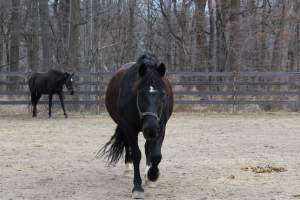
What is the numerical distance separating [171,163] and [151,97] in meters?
3.01

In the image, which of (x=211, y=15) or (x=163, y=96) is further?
(x=211, y=15)

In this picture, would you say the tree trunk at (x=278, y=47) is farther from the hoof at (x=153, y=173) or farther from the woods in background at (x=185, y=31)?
the hoof at (x=153, y=173)

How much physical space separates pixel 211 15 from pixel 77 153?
59.7 ft

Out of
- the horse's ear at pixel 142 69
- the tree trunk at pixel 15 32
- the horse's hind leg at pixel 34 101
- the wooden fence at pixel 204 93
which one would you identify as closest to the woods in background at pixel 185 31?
the tree trunk at pixel 15 32

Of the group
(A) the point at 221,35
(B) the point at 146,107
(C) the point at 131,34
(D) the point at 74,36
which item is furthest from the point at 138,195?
(C) the point at 131,34

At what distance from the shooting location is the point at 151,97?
5.52 m

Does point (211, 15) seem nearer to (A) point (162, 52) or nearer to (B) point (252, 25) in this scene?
(B) point (252, 25)

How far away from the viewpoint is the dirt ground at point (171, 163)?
6.26 m

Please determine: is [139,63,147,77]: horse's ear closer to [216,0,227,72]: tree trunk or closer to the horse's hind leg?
the horse's hind leg

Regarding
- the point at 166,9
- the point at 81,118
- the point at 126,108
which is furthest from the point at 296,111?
the point at 126,108

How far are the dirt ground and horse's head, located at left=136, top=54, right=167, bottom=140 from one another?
1.00 metres

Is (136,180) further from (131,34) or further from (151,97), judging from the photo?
(131,34)

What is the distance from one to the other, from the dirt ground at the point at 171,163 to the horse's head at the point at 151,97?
1.00 m

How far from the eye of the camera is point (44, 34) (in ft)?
78.5
